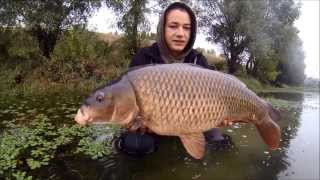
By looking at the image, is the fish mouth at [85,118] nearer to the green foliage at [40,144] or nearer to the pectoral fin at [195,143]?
the pectoral fin at [195,143]

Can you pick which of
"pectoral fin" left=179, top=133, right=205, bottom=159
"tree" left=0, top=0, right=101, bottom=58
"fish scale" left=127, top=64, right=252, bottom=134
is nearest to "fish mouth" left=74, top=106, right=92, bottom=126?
"fish scale" left=127, top=64, right=252, bottom=134

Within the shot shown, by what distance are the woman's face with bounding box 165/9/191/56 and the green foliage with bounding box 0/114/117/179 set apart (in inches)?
54.6

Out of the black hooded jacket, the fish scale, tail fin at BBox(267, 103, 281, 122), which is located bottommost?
tail fin at BBox(267, 103, 281, 122)

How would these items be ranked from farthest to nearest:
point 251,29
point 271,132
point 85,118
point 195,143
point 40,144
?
1. point 251,29
2. point 40,144
3. point 271,132
4. point 195,143
5. point 85,118

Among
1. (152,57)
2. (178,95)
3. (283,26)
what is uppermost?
(283,26)

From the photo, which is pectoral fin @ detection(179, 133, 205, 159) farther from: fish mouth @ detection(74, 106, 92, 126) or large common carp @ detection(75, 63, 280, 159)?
fish mouth @ detection(74, 106, 92, 126)

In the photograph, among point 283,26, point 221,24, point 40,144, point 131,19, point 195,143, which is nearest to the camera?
point 195,143

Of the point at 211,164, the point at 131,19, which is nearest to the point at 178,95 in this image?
the point at 211,164

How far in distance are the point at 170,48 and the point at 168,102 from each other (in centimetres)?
104

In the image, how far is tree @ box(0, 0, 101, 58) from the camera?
1178 cm

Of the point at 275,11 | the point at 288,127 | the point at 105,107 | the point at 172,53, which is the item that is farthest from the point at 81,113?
the point at 275,11

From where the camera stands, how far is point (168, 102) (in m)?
1.77

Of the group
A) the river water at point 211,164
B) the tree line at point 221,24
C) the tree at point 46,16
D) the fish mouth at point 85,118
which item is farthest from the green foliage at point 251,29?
the fish mouth at point 85,118

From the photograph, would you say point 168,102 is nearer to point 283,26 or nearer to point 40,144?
point 40,144
